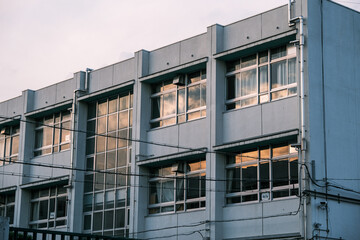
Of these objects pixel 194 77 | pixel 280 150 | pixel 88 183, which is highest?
pixel 194 77

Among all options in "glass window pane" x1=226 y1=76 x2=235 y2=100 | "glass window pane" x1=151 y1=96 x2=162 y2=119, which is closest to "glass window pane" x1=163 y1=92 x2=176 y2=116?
"glass window pane" x1=151 y1=96 x2=162 y2=119

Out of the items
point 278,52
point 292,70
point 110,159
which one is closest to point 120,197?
point 110,159

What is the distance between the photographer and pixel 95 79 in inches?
1444

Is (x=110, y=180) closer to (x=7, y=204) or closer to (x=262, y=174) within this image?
(x=7, y=204)

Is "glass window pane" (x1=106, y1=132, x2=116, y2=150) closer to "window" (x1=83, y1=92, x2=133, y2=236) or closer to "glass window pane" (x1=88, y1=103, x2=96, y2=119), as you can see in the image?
"window" (x1=83, y1=92, x2=133, y2=236)

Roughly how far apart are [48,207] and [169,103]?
10148mm

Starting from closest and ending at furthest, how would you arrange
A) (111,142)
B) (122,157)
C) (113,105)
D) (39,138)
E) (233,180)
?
(233,180), (122,157), (111,142), (113,105), (39,138)

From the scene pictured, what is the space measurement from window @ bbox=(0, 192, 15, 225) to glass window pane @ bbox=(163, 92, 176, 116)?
12.8 metres

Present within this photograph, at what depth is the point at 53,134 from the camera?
129 ft

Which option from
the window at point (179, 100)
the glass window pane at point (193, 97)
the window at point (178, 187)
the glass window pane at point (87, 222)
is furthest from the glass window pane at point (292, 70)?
the glass window pane at point (87, 222)

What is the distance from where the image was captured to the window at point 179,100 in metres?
32.0

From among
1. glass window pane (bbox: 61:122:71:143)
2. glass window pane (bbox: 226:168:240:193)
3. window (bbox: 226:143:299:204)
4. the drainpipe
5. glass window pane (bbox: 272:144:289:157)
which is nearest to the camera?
the drainpipe

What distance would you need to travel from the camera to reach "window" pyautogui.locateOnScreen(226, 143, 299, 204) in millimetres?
27656

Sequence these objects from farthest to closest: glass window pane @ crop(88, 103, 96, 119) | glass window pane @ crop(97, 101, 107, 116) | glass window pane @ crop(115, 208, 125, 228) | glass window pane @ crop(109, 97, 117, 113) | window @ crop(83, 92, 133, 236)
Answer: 1. glass window pane @ crop(88, 103, 96, 119)
2. glass window pane @ crop(97, 101, 107, 116)
3. glass window pane @ crop(109, 97, 117, 113)
4. window @ crop(83, 92, 133, 236)
5. glass window pane @ crop(115, 208, 125, 228)
